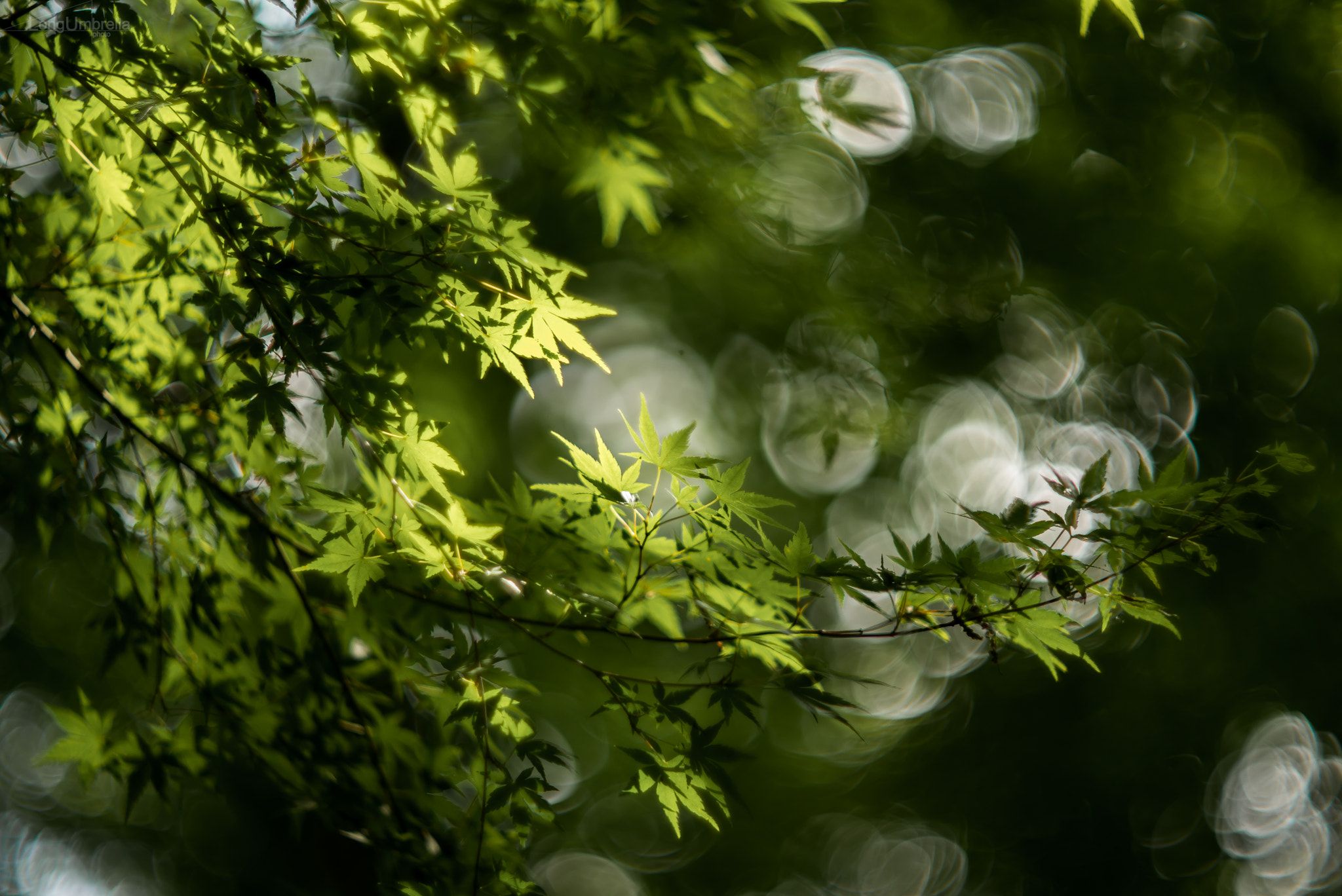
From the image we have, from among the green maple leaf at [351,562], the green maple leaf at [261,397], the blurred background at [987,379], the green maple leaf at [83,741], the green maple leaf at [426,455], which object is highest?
the green maple leaf at [261,397]

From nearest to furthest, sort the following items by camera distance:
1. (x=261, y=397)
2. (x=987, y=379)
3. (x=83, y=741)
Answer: (x=261, y=397) → (x=83, y=741) → (x=987, y=379)

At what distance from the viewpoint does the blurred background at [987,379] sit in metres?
3.22

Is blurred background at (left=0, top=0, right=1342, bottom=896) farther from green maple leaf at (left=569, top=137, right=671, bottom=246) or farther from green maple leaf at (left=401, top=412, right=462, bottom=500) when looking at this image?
green maple leaf at (left=401, top=412, right=462, bottom=500)

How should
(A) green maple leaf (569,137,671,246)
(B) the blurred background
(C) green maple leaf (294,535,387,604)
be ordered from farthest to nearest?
(B) the blurred background → (A) green maple leaf (569,137,671,246) → (C) green maple leaf (294,535,387,604)

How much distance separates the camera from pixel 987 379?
4566 millimetres

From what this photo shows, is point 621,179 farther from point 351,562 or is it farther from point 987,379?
point 987,379

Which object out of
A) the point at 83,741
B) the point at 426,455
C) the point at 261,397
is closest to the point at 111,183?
A: the point at 261,397

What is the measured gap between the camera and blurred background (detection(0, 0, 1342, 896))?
322cm

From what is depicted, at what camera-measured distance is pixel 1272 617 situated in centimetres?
480

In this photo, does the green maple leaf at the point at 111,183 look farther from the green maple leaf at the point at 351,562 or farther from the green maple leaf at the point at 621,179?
the green maple leaf at the point at 621,179

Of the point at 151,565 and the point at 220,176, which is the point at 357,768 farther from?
the point at 220,176

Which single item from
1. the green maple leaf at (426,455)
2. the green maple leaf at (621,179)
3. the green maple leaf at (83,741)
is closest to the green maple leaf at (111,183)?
the green maple leaf at (426,455)

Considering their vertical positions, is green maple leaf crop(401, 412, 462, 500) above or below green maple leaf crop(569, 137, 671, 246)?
below

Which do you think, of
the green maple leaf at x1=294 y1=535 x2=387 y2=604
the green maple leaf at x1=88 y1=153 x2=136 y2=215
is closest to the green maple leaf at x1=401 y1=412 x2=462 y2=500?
the green maple leaf at x1=294 y1=535 x2=387 y2=604
